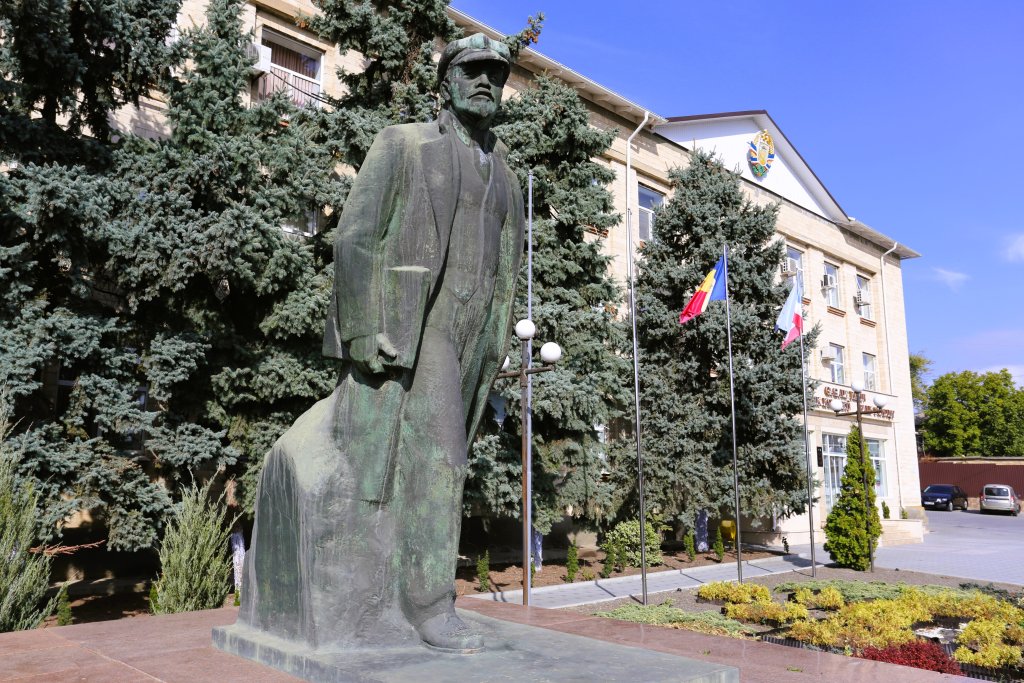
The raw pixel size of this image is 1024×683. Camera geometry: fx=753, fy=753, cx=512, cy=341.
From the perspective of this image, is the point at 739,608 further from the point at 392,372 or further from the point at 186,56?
the point at 186,56

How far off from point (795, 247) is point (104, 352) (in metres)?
25.3

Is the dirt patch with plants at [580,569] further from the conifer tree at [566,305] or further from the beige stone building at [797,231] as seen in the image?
the beige stone building at [797,231]

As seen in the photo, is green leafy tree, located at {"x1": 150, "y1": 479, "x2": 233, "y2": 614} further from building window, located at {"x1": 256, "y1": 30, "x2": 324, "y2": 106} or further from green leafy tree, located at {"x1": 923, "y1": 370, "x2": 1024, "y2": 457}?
green leafy tree, located at {"x1": 923, "y1": 370, "x2": 1024, "y2": 457}

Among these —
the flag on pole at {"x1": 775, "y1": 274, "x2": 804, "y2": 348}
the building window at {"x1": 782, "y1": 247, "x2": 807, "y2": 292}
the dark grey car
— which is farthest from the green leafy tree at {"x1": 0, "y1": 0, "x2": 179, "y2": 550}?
the dark grey car

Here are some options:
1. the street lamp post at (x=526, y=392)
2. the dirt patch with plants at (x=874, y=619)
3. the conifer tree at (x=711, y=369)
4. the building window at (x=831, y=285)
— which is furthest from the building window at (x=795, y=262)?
the street lamp post at (x=526, y=392)

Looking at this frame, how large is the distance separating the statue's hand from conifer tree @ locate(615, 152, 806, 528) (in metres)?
13.9

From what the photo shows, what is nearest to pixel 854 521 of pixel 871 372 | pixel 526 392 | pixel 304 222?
pixel 526 392

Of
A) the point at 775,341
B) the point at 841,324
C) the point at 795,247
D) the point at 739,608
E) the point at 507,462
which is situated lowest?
the point at 739,608

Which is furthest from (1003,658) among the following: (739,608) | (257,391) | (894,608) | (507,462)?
(257,391)

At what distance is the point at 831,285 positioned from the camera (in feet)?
99.0

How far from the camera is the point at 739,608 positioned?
1008cm

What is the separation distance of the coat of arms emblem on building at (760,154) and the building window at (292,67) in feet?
55.8

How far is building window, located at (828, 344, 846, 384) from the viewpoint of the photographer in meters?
29.3

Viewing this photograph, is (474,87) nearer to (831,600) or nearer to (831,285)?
(831,600)
